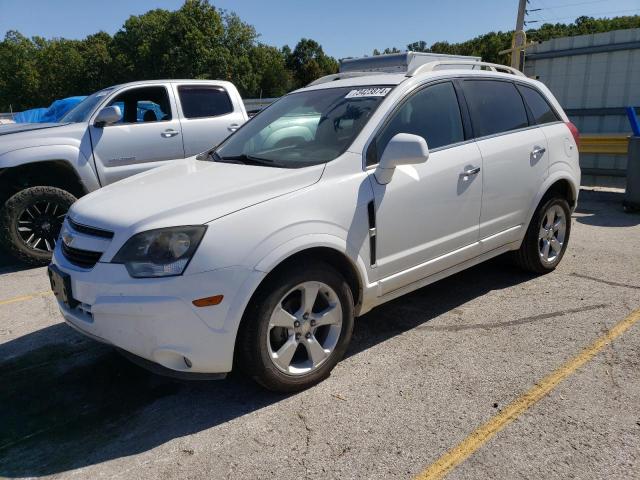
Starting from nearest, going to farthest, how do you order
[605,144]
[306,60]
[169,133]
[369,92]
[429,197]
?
[429,197], [369,92], [169,133], [605,144], [306,60]

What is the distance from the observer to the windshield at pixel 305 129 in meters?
3.30

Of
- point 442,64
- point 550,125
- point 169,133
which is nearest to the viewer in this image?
point 442,64

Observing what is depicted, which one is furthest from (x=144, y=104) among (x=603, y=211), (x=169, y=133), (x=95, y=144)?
(x=603, y=211)

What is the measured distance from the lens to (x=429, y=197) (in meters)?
3.40

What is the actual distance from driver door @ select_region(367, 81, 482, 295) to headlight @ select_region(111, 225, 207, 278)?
117 cm

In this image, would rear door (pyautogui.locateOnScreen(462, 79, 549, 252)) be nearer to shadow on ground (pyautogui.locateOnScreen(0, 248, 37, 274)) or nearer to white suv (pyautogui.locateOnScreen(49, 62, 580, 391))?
white suv (pyautogui.locateOnScreen(49, 62, 580, 391))

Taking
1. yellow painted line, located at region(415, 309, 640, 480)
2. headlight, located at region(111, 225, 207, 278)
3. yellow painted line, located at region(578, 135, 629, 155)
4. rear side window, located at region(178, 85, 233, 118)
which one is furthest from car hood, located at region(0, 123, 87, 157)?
yellow painted line, located at region(578, 135, 629, 155)

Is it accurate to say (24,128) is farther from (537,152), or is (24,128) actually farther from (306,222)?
(537,152)

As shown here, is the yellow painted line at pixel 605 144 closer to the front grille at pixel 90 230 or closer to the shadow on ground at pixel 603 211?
the shadow on ground at pixel 603 211

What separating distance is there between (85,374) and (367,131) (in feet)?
7.80

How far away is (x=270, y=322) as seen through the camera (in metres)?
2.73

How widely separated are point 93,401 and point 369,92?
A: 8.58 feet

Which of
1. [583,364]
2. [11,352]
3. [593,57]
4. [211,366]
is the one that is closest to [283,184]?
[211,366]

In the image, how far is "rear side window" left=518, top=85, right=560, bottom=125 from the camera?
176 inches
